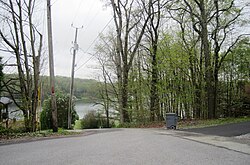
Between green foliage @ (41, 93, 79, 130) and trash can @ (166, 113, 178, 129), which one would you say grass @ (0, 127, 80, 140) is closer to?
trash can @ (166, 113, 178, 129)

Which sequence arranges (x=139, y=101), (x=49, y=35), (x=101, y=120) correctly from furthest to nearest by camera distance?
(x=101, y=120) → (x=139, y=101) → (x=49, y=35)

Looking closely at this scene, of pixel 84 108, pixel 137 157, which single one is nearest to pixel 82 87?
pixel 84 108

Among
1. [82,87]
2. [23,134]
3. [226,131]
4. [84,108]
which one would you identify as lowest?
[84,108]

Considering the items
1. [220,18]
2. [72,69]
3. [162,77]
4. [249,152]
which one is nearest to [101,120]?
[72,69]

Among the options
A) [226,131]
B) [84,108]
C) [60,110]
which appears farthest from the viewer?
[84,108]

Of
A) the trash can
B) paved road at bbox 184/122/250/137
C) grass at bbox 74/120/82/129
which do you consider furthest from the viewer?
grass at bbox 74/120/82/129

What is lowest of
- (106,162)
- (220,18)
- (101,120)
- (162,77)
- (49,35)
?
Result: (101,120)

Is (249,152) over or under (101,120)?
over

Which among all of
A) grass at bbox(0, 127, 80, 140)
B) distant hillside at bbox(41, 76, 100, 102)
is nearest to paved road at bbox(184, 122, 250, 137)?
grass at bbox(0, 127, 80, 140)

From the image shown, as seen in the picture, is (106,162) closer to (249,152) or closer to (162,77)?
(249,152)

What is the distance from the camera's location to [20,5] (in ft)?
48.9

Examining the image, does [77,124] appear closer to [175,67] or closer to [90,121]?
[90,121]

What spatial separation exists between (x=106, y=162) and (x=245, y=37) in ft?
63.3

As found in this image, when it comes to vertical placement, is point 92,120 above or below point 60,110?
below
